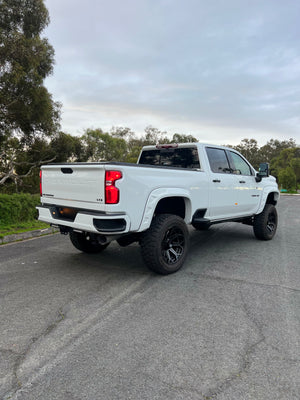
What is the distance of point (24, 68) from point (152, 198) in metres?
10.3

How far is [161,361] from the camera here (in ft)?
7.57

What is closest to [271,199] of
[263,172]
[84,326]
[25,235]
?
[263,172]

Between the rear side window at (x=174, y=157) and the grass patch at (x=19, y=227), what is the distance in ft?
11.4

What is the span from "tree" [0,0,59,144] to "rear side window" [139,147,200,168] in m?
7.85

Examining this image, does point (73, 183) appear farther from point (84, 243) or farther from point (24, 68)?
point (24, 68)

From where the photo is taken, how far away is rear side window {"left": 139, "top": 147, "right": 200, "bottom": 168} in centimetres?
518

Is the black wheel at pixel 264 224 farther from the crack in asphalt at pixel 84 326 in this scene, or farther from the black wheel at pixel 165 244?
the crack in asphalt at pixel 84 326

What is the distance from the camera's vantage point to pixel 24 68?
11.3m

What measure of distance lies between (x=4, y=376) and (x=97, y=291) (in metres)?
1.60

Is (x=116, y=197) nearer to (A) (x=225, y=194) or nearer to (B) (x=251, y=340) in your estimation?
(B) (x=251, y=340)

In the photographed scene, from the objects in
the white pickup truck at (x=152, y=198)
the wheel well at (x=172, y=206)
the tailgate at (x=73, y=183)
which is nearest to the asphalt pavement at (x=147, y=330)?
the white pickup truck at (x=152, y=198)

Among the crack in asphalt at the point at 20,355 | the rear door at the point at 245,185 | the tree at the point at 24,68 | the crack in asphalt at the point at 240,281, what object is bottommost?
the crack in asphalt at the point at 20,355

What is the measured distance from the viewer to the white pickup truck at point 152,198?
3.54 metres

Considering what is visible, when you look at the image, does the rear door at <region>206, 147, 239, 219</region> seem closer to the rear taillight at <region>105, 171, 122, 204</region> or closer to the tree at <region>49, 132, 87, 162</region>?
the rear taillight at <region>105, 171, 122, 204</region>
